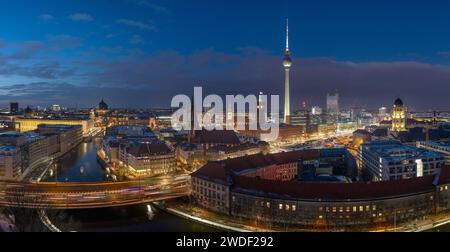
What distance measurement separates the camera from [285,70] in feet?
137

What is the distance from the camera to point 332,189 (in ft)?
29.2

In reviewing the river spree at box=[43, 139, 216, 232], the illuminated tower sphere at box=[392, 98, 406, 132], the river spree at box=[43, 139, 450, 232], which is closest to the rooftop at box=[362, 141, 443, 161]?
the river spree at box=[43, 139, 450, 232]

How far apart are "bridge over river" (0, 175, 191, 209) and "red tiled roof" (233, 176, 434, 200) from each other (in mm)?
2720

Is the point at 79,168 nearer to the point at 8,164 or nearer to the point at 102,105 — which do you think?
the point at 8,164

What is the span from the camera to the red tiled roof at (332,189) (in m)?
8.81

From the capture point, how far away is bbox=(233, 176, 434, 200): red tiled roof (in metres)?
8.81

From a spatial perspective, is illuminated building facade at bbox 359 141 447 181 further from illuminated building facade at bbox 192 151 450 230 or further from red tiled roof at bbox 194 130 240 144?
red tiled roof at bbox 194 130 240 144

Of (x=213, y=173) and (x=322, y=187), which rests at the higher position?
(x=213, y=173)

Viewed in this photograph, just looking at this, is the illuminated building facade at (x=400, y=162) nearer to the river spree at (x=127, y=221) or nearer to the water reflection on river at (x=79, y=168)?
the river spree at (x=127, y=221)

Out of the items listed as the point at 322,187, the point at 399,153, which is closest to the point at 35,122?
the point at 399,153

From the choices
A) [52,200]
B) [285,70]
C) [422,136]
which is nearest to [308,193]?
[52,200]

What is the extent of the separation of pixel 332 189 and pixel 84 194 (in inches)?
266
